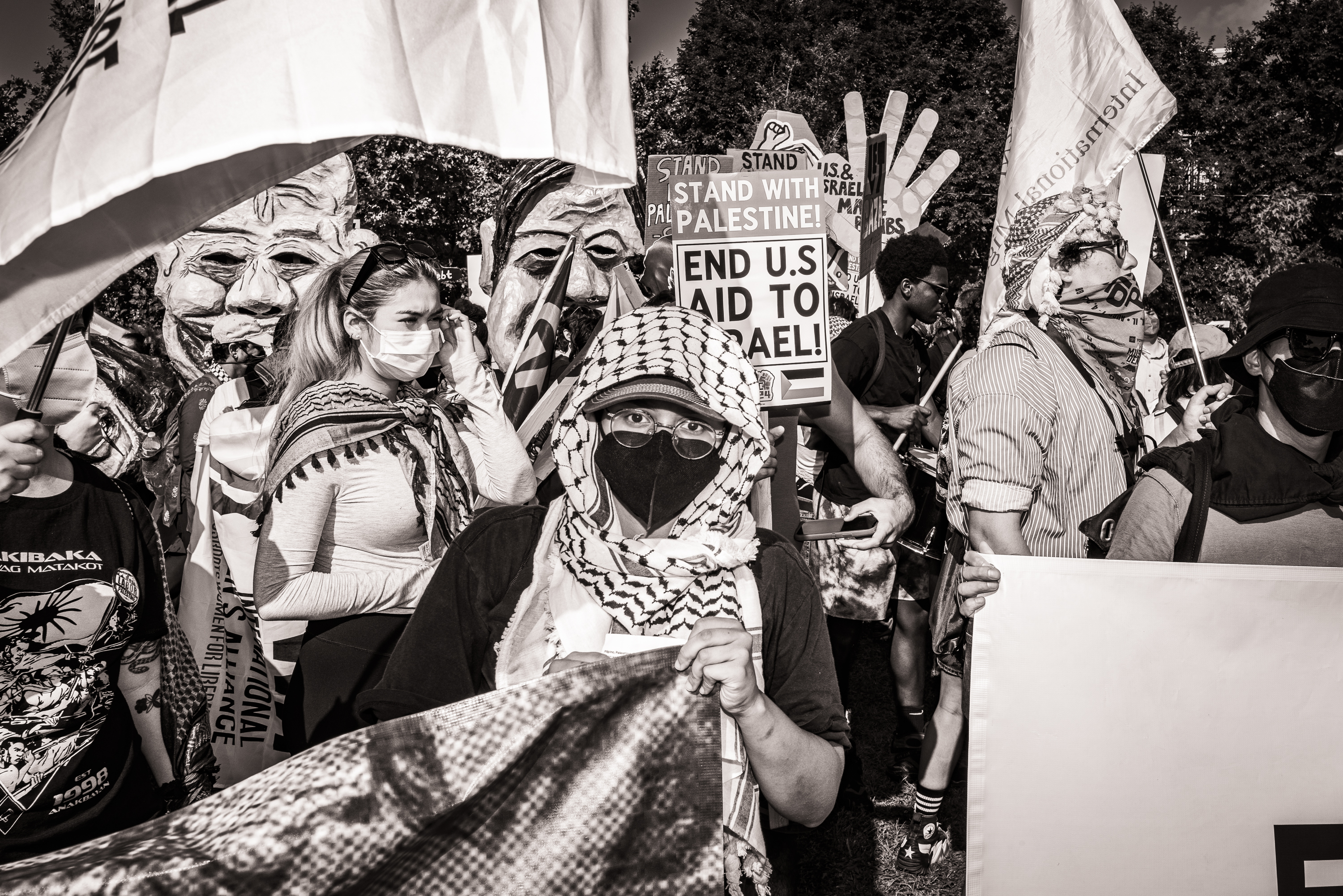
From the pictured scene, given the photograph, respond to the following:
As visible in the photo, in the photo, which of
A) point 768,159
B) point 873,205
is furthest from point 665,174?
point 873,205

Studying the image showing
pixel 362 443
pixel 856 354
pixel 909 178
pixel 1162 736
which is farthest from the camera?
pixel 909 178

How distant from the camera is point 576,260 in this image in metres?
6.27

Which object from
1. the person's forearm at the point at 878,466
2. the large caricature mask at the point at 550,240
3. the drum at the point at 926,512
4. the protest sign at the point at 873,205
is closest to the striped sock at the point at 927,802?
the drum at the point at 926,512

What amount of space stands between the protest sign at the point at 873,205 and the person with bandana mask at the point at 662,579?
500cm

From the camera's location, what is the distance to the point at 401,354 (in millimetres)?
3586

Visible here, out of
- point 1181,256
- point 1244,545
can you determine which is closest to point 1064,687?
point 1244,545

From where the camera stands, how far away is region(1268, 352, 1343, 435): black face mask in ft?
9.24

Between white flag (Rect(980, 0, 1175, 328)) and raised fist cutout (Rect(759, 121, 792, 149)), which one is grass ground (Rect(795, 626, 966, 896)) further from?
raised fist cutout (Rect(759, 121, 792, 149))

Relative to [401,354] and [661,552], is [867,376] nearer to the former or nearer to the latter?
[401,354]

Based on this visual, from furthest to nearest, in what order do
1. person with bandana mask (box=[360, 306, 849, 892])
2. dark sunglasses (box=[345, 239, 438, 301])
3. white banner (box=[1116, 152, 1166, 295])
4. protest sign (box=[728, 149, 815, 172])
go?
1. white banner (box=[1116, 152, 1166, 295])
2. protest sign (box=[728, 149, 815, 172])
3. dark sunglasses (box=[345, 239, 438, 301])
4. person with bandana mask (box=[360, 306, 849, 892])

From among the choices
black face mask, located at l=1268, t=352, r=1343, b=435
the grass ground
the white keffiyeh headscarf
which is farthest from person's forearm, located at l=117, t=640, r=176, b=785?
black face mask, located at l=1268, t=352, r=1343, b=435

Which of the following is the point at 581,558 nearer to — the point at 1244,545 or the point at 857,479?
the point at 1244,545

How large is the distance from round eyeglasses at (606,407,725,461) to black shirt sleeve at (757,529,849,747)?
0.25 m

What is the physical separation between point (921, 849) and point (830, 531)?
216 cm
